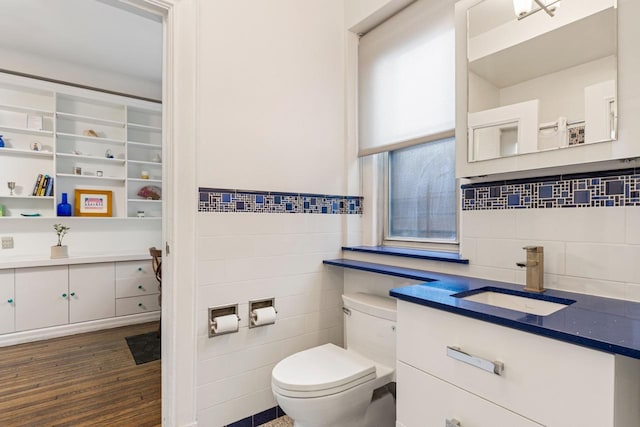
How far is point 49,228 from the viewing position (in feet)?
10.6

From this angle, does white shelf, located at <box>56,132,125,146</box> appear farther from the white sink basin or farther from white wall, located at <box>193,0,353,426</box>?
the white sink basin

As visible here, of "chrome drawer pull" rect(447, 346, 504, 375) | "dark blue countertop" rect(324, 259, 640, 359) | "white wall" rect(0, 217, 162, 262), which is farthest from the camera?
"white wall" rect(0, 217, 162, 262)

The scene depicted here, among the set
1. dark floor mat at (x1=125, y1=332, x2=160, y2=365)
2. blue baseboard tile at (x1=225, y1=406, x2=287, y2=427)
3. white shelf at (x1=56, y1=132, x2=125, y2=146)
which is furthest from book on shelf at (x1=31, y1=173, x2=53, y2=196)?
blue baseboard tile at (x1=225, y1=406, x2=287, y2=427)

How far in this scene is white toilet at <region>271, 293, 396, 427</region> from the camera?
1327mm

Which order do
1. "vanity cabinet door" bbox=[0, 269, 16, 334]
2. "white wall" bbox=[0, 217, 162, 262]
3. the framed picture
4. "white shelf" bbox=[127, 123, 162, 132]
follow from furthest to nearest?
"white shelf" bbox=[127, 123, 162, 132] → the framed picture → "white wall" bbox=[0, 217, 162, 262] → "vanity cabinet door" bbox=[0, 269, 16, 334]

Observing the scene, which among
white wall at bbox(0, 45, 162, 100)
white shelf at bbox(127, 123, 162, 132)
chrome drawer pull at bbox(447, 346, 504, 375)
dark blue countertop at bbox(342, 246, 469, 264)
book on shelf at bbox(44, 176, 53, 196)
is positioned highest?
white wall at bbox(0, 45, 162, 100)

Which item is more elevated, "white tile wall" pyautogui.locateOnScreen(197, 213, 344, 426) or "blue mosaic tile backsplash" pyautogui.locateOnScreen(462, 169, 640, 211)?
"blue mosaic tile backsplash" pyautogui.locateOnScreen(462, 169, 640, 211)

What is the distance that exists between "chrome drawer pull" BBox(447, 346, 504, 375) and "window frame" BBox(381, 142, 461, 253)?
0.86m

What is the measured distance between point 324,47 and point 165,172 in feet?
4.14

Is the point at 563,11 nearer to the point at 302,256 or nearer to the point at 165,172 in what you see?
the point at 302,256

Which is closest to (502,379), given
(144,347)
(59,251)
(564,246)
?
(564,246)

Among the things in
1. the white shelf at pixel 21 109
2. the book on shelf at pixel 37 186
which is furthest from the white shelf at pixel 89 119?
the book on shelf at pixel 37 186

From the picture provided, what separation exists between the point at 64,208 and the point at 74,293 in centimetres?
84

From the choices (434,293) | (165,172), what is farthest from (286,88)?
(434,293)
